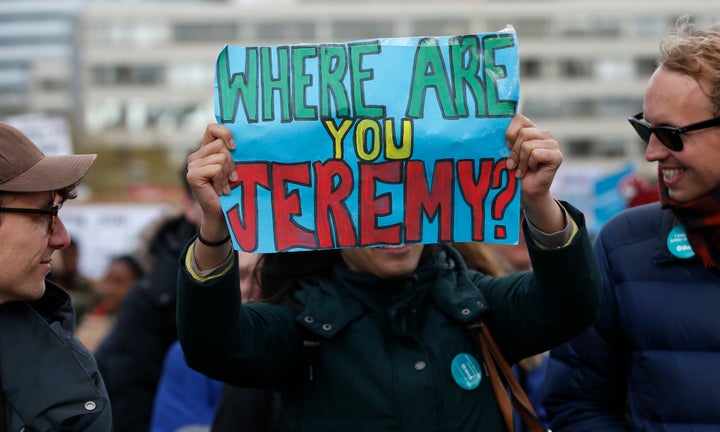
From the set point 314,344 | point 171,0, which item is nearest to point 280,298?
point 314,344

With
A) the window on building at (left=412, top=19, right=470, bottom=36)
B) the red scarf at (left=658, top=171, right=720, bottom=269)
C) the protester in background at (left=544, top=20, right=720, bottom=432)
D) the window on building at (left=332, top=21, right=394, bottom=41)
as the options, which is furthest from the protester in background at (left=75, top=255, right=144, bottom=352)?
the window on building at (left=332, top=21, right=394, bottom=41)

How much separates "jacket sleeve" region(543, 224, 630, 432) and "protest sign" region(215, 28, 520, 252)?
1.46 ft

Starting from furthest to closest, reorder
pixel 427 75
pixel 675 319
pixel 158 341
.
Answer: pixel 158 341, pixel 675 319, pixel 427 75

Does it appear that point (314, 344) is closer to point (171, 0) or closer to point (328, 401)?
point (328, 401)

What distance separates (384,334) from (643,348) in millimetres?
659

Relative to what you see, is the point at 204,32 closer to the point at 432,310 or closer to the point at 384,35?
the point at 384,35

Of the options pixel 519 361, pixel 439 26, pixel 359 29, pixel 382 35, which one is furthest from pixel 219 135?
pixel 359 29

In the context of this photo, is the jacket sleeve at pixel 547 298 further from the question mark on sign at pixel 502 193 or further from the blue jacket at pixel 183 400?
the blue jacket at pixel 183 400

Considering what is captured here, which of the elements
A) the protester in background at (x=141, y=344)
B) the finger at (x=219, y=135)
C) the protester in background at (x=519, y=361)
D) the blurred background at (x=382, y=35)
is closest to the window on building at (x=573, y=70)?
the blurred background at (x=382, y=35)

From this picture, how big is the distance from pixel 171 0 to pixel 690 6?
50.3 meters

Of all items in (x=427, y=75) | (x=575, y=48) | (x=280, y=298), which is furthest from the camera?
(x=575, y=48)

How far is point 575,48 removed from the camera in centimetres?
5859

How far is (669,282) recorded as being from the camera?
2.42 m

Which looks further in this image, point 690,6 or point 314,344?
point 690,6
